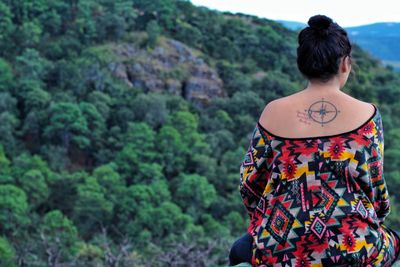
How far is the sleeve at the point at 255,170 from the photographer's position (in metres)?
1.39

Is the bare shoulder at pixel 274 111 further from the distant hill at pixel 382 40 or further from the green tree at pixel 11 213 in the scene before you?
the distant hill at pixel 382 40

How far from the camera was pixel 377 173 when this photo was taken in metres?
1.34

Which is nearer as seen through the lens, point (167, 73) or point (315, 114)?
point (315, 114)

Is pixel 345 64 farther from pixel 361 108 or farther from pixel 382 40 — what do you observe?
pixel 382 40

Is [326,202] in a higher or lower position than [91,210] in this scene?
higher

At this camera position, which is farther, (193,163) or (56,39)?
(56,39)

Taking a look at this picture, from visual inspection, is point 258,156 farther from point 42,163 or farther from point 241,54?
point 241,54

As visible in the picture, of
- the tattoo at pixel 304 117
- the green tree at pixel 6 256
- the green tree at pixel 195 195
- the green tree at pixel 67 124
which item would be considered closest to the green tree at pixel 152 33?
the green tree at pixel 67 124

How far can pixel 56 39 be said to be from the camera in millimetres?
27641

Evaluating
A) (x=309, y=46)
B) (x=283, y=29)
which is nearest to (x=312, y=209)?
(x=309, y=46)

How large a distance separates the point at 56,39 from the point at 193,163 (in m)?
9.82

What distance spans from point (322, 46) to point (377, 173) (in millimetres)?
286

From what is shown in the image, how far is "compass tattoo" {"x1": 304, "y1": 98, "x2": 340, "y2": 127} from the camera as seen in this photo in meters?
1.32

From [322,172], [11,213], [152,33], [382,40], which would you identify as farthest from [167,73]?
[322,172]
